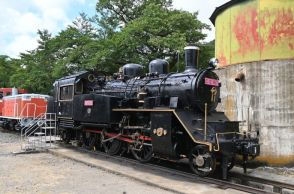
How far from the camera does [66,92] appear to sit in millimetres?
16016

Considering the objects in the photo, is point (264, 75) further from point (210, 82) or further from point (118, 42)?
point (118, 42)

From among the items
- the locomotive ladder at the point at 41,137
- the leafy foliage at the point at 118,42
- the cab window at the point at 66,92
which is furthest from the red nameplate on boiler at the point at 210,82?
the leafy foliage at the point at 118,42

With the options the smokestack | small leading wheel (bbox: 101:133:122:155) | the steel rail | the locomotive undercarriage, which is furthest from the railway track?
the smokestack

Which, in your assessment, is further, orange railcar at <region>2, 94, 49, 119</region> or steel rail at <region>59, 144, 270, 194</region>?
orange railcar at <region>2, 94, 49, 119</region>

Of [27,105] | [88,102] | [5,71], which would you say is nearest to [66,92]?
[88,102]

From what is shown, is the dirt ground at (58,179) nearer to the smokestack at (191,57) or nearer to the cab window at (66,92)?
the cab window at (66,92)

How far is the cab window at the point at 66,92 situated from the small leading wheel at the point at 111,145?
278 cm

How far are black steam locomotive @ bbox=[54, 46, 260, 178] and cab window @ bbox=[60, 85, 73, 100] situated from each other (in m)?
0.11

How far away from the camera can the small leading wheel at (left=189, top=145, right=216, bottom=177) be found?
375 inches

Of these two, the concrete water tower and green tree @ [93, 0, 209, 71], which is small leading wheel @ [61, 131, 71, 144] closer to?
the concrete water tower

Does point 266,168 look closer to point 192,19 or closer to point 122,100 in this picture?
point 122,100

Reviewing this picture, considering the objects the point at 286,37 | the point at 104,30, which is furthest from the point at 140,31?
Answer: the point at 286,37

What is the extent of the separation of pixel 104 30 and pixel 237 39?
20398 millimetres

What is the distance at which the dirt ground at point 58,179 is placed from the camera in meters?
8.64
